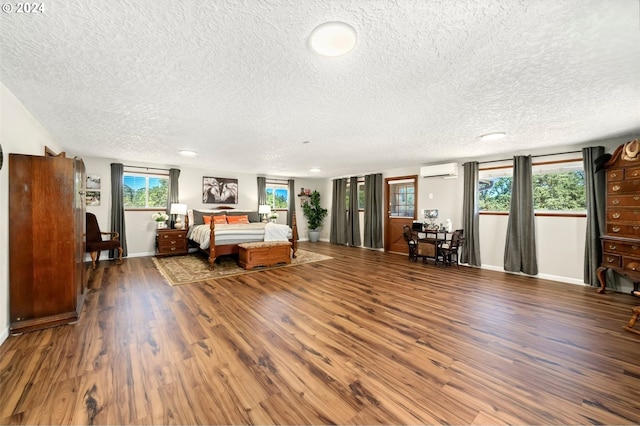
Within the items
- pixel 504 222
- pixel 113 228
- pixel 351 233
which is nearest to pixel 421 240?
pixel 504 222

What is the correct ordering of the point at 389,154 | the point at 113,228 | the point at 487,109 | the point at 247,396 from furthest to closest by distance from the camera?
1. the point at 113,228
2. the point at 389,154
3. the point at 487,109
4. the point at 247,396

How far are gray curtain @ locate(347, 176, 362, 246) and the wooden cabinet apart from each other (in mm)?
5179

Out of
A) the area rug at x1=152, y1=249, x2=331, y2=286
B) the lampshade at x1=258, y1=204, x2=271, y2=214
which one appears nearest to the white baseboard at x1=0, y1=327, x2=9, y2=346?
the area rug at x1=152, y1=249, x2=331, y2=286

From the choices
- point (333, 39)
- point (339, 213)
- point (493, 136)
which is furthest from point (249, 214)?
point (333, 39)

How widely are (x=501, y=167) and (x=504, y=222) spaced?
1119 millimetres

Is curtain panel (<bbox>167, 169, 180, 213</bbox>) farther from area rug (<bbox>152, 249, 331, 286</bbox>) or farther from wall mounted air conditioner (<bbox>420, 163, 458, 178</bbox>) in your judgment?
wall mounted air conditioner (<bbox>420, 163, 458, 178</bbox>)

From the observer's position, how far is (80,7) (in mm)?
1263

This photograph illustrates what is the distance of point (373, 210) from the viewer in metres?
7.23

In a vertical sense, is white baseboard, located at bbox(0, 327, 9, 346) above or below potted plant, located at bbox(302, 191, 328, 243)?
below

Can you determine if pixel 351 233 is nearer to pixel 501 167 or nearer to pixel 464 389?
pixel 501 167

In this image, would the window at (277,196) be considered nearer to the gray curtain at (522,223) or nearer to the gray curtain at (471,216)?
the gray curtain at (471,216)

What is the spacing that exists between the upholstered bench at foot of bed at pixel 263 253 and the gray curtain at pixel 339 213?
3288mm

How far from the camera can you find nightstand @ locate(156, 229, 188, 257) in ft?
19.1

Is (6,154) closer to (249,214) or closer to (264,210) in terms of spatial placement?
(249,214)
